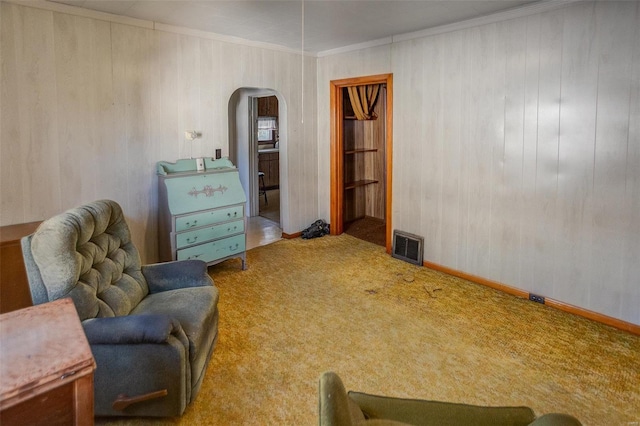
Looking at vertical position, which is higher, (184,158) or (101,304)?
(184,158)

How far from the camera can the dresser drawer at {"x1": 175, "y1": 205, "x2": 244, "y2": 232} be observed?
3.94 meters

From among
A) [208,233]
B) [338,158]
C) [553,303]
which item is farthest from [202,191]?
[553,303]

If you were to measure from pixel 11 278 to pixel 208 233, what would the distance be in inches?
65.4

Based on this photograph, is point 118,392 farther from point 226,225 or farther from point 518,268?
point 518,268

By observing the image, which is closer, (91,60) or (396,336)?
(396,336)

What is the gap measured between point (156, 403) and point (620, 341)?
3102 millimetres

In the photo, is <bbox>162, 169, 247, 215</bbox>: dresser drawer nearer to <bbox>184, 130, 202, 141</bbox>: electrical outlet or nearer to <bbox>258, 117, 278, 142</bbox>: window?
<bbox>184, 130, 202, 141</bbox>: electrical outlet

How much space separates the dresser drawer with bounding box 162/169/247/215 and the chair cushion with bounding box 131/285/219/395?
127 centimetres

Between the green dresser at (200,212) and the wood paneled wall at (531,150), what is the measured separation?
1.88 m

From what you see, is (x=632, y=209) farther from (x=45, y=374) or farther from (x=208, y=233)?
(x=45, y=374)

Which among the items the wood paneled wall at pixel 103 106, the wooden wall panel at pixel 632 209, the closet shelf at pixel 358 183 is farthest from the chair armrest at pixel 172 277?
the closet shelf at pixel 358 183

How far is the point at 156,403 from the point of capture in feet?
7.02

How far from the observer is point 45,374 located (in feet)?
3.89

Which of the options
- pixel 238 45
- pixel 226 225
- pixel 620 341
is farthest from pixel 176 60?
pixel 620 341
